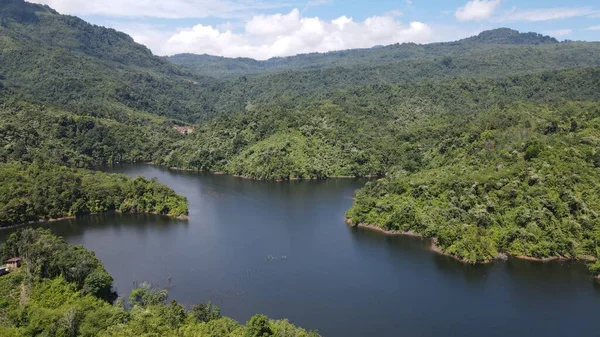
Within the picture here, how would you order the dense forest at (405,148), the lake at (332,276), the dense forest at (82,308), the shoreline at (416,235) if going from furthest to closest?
the dense forest at (405,148) < the shoreline at (416,235) < the lake at (332,276) < the dense forest at (82,308)

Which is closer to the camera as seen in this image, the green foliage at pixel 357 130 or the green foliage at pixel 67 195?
the green foliage at pixel 67 195

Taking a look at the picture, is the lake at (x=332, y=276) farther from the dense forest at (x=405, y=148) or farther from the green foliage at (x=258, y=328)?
the green foliage at (x=258, y=328)

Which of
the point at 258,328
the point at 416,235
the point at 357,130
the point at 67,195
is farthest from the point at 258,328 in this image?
the point at 357,130

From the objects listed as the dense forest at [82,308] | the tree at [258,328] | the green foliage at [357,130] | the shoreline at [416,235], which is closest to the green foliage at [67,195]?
the dense forest at [82,308]

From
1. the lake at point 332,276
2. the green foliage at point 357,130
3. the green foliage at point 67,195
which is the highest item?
the green foliage at point 357,130

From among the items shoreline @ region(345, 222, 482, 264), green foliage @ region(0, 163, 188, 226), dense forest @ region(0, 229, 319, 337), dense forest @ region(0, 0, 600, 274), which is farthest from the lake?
dense forest @ region(0, 229, 319, 337)
